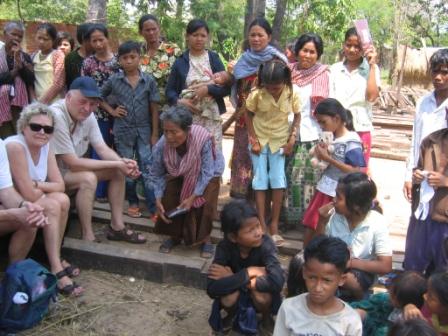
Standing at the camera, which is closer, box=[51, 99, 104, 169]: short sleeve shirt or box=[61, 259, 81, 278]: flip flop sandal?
box=[61, 259, 81, 278]: flip flop sandal

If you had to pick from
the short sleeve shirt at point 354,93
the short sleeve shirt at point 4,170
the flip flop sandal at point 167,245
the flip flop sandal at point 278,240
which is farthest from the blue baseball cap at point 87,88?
the short sleeve shirt at point 354,93

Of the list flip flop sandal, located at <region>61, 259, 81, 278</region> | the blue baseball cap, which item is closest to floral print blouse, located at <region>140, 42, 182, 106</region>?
the blue baseball cap

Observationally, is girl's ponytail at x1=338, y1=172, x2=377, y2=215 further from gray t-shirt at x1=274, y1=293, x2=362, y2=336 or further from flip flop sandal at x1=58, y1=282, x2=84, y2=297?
flip flop sandal at x1=58, y1=282, x2=84, y2=297

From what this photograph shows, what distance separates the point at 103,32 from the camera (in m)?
4.81

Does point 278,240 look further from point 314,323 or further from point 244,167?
point 314,323

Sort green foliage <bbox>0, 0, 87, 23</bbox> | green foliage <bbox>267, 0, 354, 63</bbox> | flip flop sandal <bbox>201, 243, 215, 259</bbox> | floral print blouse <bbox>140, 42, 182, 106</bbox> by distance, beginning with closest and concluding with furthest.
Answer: flip flop sandal <bbox>201, 243, 215, 259</bbox>, floral print blouse <bbox>140, 42, 182, 106</bbox>, green foliage <bbox>267, 0, 354, 63</bbox>, green foliage <bbox>0, 0, 87, 23</bbox>

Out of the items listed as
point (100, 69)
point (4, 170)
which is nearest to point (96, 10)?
point (100, 69)

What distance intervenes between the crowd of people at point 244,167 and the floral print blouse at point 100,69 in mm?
14

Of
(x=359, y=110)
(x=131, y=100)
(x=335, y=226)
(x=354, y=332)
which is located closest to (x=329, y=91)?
(x=359, y=110)

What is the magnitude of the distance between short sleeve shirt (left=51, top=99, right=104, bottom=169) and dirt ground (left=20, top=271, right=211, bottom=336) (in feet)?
3.50

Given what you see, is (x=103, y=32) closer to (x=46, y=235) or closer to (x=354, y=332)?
(x=46, y=235)

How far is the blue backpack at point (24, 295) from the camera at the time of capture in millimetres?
3047

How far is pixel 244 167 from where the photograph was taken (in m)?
4.68

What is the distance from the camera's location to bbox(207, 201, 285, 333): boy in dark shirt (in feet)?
9.77
